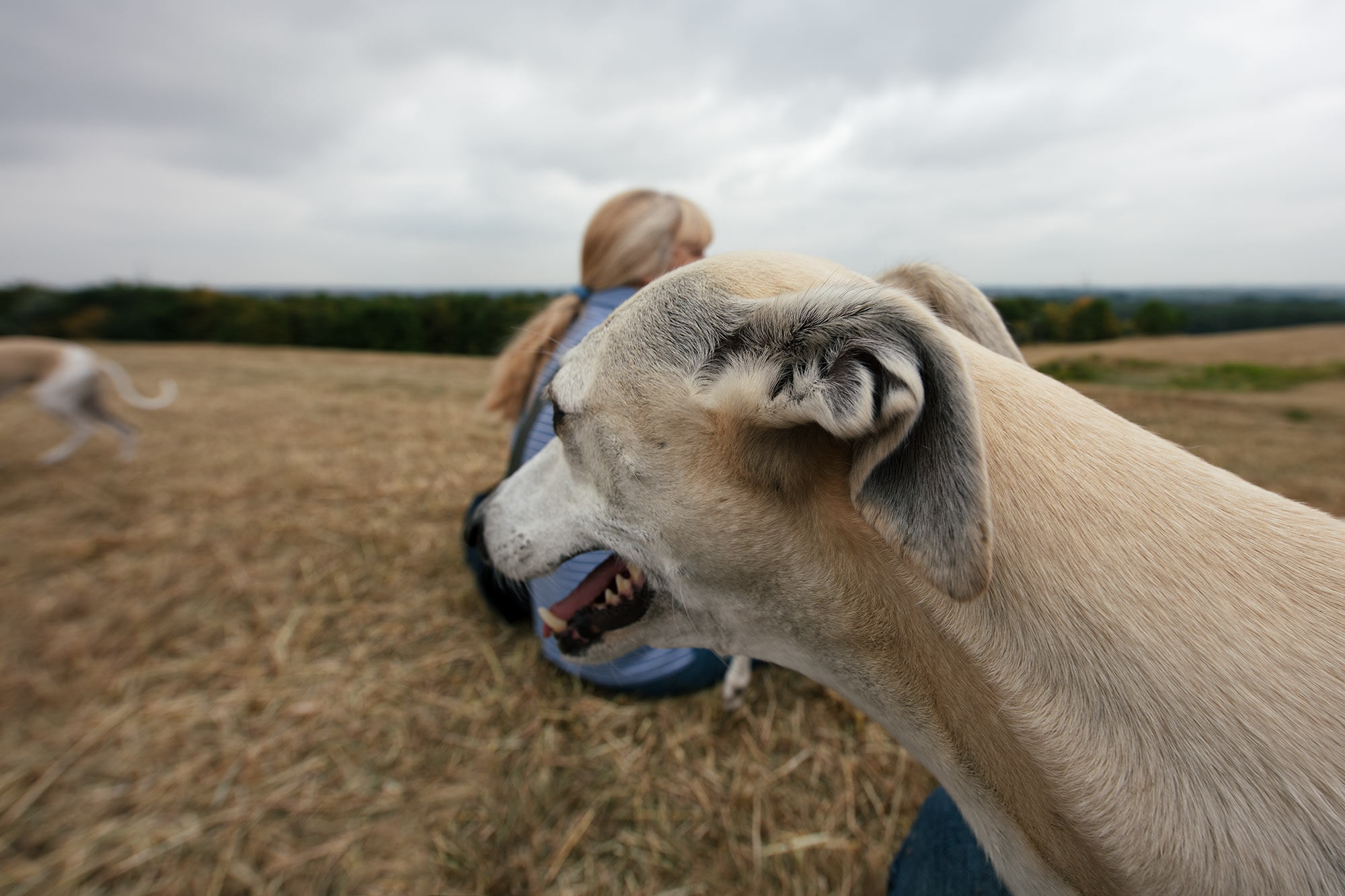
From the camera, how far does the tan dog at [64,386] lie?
5902 millimetres

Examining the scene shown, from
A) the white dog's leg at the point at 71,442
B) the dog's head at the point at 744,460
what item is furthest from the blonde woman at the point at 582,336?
the white dog's leg at the point at 71,442

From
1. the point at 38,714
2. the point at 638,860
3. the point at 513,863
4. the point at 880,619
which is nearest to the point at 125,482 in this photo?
the point at 38,714

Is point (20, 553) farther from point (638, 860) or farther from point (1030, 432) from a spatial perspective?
point (1030, 432)

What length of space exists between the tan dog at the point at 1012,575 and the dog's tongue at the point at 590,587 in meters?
0.35

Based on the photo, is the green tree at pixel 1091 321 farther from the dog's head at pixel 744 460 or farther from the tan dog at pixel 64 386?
the tan dog at pixel 64 386

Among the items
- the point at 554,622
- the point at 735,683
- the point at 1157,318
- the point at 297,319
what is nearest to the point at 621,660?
the point at 735,683

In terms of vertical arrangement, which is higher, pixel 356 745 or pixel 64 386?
pixel 64 386

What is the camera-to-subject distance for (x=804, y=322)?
88 cm

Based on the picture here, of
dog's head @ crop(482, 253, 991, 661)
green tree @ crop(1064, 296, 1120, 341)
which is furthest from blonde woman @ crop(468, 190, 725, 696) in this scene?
green tree @ crop(1064, 296, 1120, 341)

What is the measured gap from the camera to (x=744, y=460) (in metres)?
1.02

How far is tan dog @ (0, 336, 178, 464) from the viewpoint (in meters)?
5.90

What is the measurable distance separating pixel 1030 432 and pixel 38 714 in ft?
12.4

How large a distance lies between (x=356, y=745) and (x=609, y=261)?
244cm

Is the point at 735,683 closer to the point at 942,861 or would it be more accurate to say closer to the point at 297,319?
the point at 942,861
